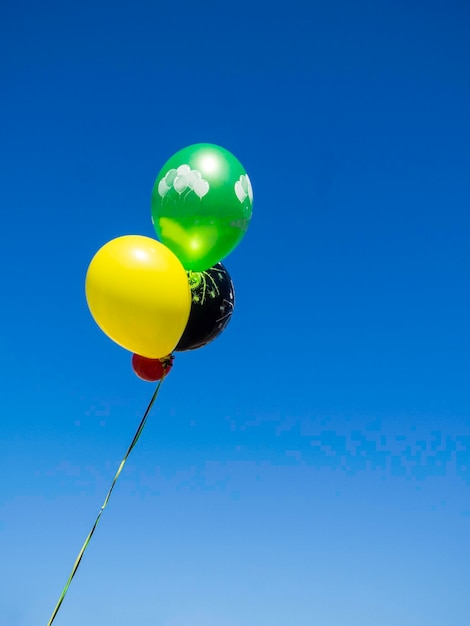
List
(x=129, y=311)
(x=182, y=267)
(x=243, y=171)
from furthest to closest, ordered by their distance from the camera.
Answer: (x=243, y=171) < (x=182, y=267) < (x=129, y=311)

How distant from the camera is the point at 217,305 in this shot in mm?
7871

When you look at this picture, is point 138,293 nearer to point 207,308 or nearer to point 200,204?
point 207,308

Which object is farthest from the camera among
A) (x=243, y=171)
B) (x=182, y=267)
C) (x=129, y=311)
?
(x=243, y=171)

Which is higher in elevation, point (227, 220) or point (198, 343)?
point (227, 220)

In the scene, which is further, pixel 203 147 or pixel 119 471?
pixel 203 147

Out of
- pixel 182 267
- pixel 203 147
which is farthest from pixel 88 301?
pixel 203 147

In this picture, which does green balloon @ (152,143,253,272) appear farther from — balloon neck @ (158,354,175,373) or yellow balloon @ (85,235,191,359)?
balloon neck @ (158,354,175,373)

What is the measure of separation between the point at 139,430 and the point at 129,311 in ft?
5.16

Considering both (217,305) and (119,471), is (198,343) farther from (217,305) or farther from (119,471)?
(119,471)

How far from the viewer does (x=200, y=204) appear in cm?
756

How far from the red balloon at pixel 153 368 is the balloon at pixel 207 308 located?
230mm

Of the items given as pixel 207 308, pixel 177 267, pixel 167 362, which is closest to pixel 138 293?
pixel 177 267

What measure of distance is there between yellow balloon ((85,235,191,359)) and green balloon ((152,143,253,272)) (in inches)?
16.0

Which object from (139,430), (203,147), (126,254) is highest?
(203,147)
